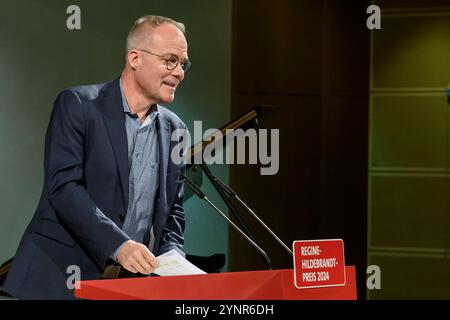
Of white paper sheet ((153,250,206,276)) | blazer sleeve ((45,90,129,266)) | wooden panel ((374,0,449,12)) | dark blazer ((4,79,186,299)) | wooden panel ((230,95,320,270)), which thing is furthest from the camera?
wooden panel ((374,0,449,12))

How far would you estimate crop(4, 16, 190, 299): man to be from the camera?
1.91m

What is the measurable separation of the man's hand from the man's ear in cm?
56

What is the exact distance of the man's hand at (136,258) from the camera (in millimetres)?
1635

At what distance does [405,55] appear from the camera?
523 cm

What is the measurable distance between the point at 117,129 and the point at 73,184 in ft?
0.65

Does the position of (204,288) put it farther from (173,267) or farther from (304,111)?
(304,111)

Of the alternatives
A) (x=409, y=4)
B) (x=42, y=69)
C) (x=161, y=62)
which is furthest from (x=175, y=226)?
(x=409, y=4)

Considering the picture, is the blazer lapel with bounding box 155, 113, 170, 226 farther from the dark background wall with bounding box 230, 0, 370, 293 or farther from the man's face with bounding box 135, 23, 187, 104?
the dark background wall with bounding box 230, 0, 370, 293

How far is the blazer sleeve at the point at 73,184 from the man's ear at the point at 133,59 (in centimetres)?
20

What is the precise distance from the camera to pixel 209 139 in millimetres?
3592

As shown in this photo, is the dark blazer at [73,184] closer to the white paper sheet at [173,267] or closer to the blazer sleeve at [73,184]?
the blazer sleeve at [73,184]

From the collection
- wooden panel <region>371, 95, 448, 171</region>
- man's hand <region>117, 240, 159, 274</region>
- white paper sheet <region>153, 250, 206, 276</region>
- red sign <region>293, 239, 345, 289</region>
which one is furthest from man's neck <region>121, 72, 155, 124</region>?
wooden panel <region>371, 95, 448, 171</region>

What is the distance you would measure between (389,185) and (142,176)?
3499 mm
